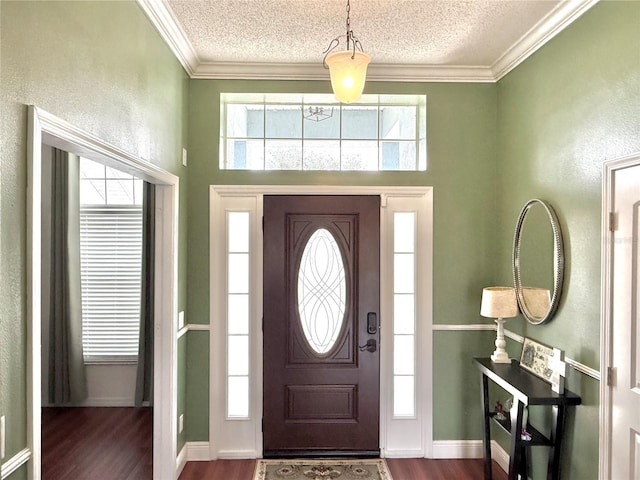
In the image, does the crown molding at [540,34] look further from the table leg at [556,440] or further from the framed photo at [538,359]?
the table leg at [556,440]

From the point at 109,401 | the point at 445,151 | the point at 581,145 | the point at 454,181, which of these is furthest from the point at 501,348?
the point at 109,401

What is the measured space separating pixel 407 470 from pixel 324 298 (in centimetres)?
137

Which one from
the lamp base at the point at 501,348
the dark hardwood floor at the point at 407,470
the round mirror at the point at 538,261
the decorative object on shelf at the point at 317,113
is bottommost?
the dark hardwood floor at the point at 407,470

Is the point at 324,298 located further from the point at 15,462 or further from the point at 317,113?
the point at 15,462

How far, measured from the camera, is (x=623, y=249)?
6.36 feet

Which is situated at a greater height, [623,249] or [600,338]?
[623,249]

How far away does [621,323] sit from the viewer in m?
1.95

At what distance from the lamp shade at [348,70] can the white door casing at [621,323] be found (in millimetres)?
1250

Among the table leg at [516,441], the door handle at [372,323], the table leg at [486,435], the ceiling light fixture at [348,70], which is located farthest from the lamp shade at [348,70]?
the table leg at [486,435]

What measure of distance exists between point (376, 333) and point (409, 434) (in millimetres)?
827

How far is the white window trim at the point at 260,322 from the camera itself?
10.5 feet

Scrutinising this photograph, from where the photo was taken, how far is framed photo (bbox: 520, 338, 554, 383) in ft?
7.91

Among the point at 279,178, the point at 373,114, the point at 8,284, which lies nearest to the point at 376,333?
the point at 279,178

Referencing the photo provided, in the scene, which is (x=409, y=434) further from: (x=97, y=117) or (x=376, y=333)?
(x=97, y=117)
